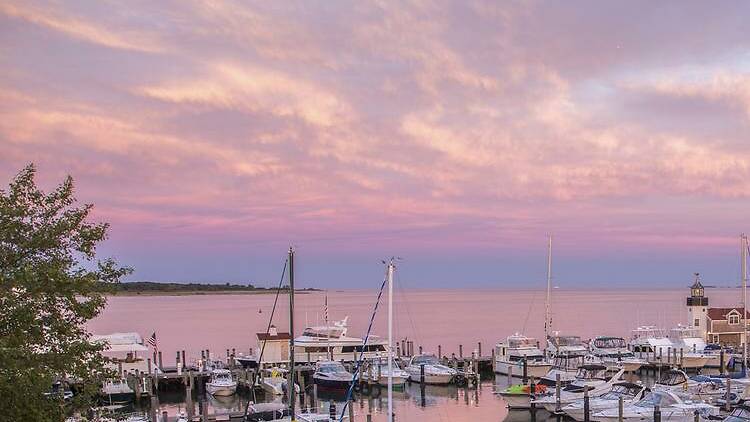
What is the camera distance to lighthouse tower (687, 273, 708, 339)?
2771 inches

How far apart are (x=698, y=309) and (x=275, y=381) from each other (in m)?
40.5

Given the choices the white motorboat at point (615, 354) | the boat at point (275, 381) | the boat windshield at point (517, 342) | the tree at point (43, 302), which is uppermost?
the tree at point (43, 302)

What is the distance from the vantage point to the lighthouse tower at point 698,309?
70375 millimetres

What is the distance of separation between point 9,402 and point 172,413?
34.4m

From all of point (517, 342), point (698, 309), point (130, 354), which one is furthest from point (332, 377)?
point (698, 309)

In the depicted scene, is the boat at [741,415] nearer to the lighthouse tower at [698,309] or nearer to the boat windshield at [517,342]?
the boat windshield at [517,342]

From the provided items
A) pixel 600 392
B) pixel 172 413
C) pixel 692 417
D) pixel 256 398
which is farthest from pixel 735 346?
pixel 172 413

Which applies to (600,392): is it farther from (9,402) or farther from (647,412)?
(9,402)

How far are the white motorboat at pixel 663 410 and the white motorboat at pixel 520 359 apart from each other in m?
16.9

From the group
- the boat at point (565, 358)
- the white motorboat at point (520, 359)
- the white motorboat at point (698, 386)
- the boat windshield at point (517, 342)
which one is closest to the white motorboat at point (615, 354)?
the boat at point (565, 358)

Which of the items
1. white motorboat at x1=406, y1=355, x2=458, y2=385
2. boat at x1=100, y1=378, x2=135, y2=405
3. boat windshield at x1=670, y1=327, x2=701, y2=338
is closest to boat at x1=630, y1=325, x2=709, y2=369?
boat windshield at x1=670, y1=327, x2=701, y2=338

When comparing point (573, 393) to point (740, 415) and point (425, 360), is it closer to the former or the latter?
point (740, 415)

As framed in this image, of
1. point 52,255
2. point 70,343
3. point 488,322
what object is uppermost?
point 52,255

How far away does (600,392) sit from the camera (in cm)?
4384
